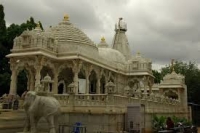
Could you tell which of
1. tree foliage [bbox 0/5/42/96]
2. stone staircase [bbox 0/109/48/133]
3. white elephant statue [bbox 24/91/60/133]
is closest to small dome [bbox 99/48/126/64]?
tree foliage [bbox 0/5/42/96]

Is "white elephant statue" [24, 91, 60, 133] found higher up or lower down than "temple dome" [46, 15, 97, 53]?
lower down

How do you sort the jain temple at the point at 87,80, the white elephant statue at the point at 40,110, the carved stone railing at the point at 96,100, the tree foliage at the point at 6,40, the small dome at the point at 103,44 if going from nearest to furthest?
the white elephant statue at the point at 40,110
the carved stone railing at the point at 96,100
the jain temple at the point at 87,80
the tree foliage at the point at 6,40
the small dome at the point at 103,44

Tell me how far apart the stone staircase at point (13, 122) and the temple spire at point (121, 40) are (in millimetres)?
29247

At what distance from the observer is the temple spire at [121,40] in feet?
143

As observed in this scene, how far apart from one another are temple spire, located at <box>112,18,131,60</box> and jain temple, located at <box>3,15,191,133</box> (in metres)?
7.04

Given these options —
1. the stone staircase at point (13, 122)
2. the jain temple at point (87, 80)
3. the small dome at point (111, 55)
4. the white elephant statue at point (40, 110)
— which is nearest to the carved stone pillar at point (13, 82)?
the jain temple at point (87, 80)

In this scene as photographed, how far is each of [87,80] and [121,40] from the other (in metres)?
24.1

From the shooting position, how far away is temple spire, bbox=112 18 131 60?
143 ft

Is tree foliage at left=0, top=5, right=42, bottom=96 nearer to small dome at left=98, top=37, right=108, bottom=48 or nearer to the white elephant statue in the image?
small dome at left=98, top=37, right=108, bottom=48

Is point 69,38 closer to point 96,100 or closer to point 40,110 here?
point 96,100

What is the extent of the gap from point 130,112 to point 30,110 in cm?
625

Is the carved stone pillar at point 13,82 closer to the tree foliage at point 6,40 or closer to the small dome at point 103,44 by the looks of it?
the tree foliage at point 6,40

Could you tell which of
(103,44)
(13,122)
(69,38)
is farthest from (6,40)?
(13,122)

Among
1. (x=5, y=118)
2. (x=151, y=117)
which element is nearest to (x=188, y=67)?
(x=151, y=117)
